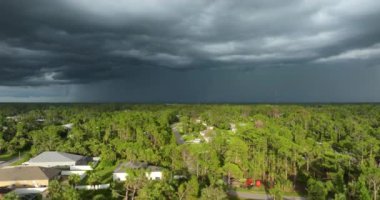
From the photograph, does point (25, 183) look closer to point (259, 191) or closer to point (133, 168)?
point (133, 168)

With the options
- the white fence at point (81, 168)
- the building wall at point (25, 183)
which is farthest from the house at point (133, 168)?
the building wall at point (25, 183)

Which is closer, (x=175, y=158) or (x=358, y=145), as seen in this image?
(x=175, y=158)

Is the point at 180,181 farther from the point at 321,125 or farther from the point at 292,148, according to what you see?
the point at 321,125

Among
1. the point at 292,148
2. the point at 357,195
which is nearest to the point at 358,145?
the point at 292,148

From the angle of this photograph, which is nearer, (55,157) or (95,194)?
(95,194)

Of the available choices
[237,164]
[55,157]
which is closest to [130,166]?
[237,164]

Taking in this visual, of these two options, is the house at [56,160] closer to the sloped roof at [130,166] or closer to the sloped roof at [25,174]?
the sloped roof at [25,174]
